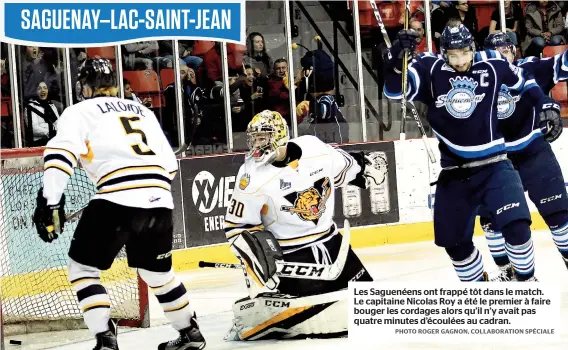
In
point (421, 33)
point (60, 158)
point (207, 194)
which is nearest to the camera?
point (60, 158)

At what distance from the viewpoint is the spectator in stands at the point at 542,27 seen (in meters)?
10.7

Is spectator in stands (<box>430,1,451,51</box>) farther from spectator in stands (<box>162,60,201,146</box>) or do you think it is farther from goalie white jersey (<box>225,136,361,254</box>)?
goalie white jersey (<box>225,136,361,254</box>)

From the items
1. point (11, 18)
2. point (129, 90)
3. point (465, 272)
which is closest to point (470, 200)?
point (465, 272)

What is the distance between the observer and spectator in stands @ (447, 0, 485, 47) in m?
10.5

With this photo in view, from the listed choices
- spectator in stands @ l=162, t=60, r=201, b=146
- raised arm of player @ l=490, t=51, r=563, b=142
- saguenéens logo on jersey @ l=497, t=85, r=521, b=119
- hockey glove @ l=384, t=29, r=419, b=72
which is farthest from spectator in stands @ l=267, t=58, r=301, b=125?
hockey glove @ l=384, t=29, r=419, b=72

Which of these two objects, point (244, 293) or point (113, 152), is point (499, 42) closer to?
point (244, 293)

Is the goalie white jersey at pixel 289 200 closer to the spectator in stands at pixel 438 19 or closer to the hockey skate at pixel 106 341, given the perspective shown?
the hockey skate at pixel 106 341

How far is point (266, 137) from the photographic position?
5.47 metres

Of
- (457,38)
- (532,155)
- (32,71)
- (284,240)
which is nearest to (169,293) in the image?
(284,240)

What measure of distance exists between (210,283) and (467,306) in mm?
3017

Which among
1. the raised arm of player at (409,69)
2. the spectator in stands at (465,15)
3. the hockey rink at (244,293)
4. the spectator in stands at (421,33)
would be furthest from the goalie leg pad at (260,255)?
the spectator in stands at (465,15)

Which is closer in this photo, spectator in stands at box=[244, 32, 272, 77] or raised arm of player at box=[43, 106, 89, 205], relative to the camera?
raised arm of player at box=[43, 106, 89, 205]

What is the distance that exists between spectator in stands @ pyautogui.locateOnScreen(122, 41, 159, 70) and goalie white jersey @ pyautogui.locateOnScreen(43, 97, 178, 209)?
12.5 ft

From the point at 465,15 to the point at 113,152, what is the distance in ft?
Result: 19.9
